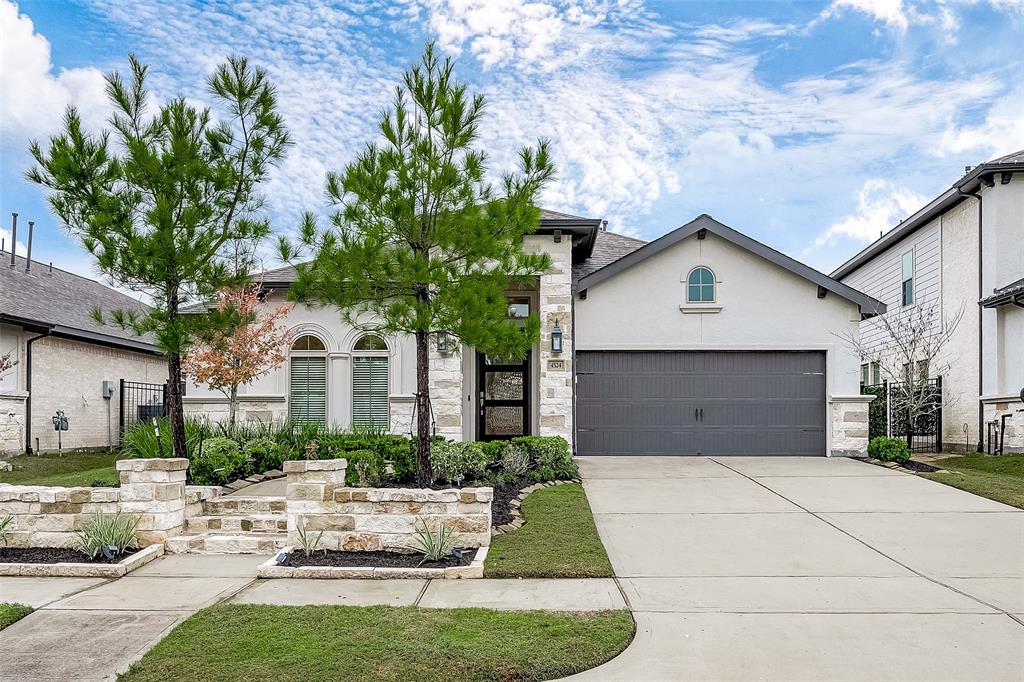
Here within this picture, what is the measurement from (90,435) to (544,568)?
575 inches

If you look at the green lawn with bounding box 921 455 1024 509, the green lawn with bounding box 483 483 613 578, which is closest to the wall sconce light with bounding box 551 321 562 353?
the green lawn with bounding box 483 483 613 578

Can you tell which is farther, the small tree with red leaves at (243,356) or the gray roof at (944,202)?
the gray roof at (944,202)

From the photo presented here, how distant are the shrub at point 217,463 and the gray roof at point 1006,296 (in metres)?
13.7

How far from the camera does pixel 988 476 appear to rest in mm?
11391

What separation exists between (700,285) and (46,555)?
11361 millimetres

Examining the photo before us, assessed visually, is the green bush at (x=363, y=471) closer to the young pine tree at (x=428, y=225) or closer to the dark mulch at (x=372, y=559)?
the young pine tree at (x=428, y=225)

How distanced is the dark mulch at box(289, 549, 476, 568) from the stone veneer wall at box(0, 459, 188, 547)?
5.19 ft

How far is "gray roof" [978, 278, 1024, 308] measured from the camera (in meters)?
13.7

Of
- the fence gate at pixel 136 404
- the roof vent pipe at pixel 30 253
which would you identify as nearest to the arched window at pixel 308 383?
the fence gate at pixel 136 404

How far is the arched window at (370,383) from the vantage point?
47.4 ft

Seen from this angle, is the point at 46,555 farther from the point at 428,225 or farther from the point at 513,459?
the point at 513,459

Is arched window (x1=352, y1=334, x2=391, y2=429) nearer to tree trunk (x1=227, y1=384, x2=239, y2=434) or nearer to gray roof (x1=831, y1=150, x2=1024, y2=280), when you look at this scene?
tree trunk (x1=227, y1=384, x2=239, y2=434)

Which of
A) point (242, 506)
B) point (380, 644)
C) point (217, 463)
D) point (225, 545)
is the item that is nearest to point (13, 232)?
point (217, 463)

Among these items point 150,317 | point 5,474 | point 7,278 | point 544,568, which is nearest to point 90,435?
point 7,278
